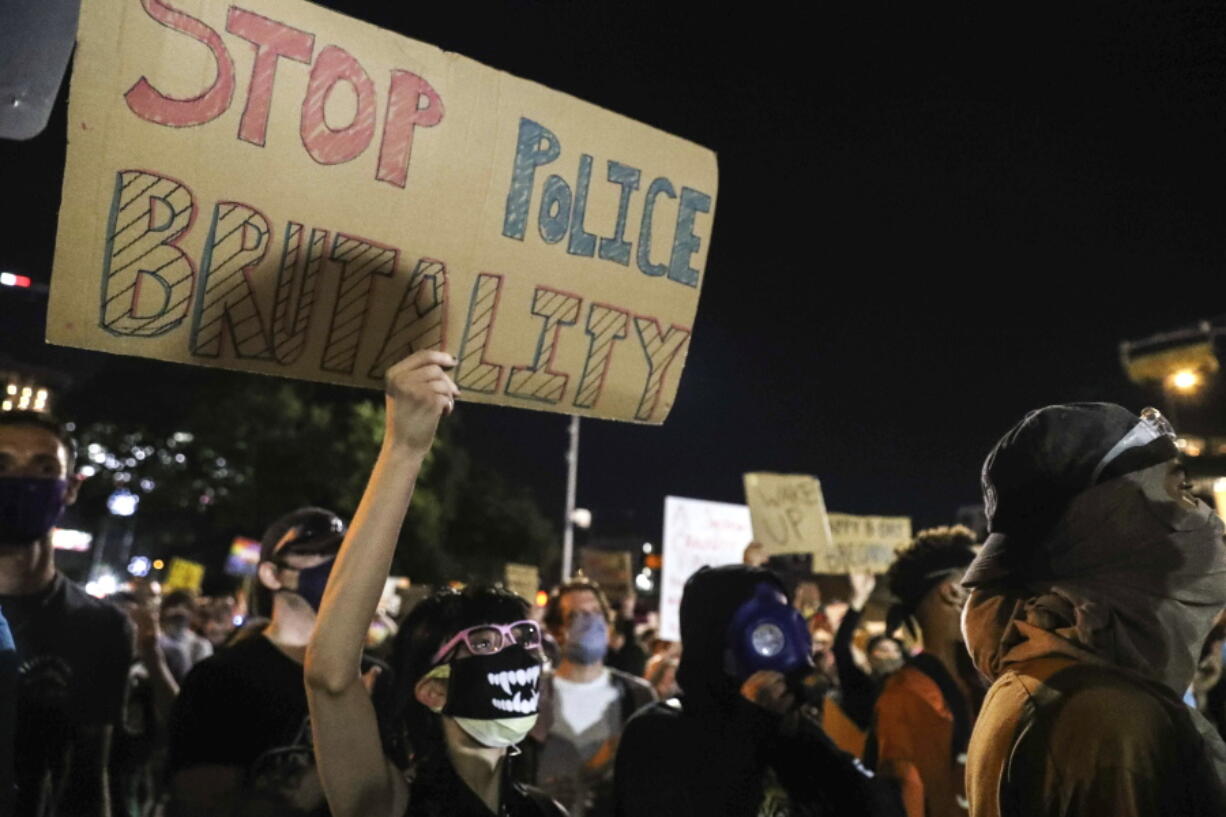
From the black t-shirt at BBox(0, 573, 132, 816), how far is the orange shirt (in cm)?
287

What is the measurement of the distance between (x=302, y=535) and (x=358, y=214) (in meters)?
1.59

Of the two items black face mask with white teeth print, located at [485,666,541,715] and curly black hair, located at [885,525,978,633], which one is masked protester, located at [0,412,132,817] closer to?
black face mask with white teeth print, located at [485,666,541,715]

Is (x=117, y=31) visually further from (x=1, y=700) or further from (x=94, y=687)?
(x=94, y=687)

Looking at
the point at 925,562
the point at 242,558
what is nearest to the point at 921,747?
the point at 925,562

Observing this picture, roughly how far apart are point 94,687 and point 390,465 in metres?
2.01

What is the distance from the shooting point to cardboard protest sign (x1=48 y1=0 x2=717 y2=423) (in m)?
2.40

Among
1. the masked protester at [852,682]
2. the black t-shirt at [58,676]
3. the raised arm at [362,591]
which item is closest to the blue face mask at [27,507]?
the black t-shirt at [58,676]

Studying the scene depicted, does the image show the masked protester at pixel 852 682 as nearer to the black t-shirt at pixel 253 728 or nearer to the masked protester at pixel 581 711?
the masked protester at pixel 581 711

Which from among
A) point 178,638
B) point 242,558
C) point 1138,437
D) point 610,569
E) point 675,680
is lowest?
point 242,558

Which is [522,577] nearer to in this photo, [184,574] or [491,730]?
A: [184,574]

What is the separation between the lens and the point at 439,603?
9.40 feet

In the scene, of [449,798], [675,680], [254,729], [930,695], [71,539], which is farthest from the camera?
[71,539]

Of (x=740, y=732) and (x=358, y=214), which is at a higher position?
(x=358, y=214)

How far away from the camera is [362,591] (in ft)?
7.12
